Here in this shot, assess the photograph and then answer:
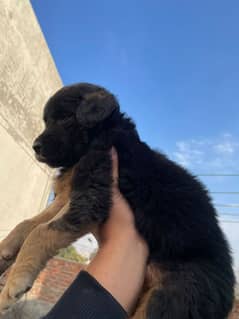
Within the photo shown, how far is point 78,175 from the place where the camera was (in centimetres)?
164

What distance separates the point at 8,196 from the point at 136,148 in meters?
4.86

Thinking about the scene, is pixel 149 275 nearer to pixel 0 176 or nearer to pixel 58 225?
pixel 58 225

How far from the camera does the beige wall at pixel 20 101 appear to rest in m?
5.39

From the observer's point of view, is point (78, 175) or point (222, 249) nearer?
point (222, 249)

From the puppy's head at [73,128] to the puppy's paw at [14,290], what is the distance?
765 millimetres

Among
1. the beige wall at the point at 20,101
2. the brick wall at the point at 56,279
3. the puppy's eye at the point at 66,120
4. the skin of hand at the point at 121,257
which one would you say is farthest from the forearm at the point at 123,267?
the brick wall at the point at 56,279

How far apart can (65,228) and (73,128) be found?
703 mm

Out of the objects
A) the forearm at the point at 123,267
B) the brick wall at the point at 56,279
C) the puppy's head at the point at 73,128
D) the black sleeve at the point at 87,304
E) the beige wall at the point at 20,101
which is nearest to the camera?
the black sleeve at the point at 87,304

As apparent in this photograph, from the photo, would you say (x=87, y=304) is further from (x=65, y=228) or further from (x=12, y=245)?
(x=12, y=245)

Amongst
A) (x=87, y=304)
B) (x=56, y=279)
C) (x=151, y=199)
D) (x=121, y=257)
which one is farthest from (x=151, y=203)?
(x=56, y=279)

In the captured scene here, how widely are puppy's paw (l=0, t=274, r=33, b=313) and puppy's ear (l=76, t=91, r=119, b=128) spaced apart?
95cm

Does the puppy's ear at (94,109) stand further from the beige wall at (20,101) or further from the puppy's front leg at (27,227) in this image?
the beige wall at (20,101)

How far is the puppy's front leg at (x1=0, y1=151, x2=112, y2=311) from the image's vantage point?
4.63ft

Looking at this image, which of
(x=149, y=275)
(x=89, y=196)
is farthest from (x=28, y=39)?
(x=149, y=275)
